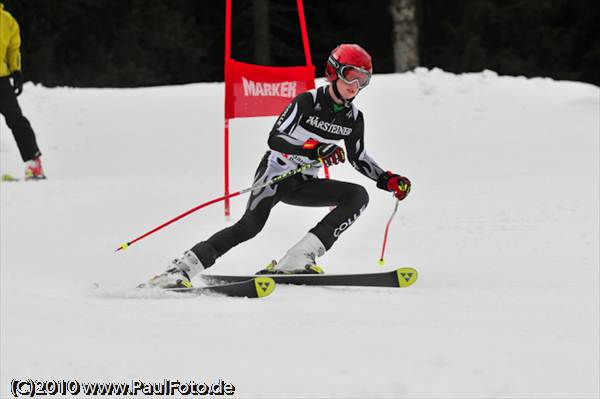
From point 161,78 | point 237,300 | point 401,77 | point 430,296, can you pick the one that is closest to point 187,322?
point 237,300

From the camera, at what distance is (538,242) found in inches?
269

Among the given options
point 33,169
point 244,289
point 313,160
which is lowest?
point 244,289

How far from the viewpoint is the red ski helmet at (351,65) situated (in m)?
5.18

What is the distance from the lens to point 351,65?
17.0 feet

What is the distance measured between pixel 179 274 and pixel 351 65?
5.13ft

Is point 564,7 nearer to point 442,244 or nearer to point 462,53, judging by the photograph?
point 462,53

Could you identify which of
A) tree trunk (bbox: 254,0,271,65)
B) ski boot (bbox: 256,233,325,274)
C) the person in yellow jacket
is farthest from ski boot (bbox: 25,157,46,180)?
tree trunk (bbox: 254,0,271,65)

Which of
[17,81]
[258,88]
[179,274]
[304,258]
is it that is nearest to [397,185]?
[304,258]

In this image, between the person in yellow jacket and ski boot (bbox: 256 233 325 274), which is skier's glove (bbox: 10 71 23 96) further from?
ski boot (bbox: 256 233 325 274)

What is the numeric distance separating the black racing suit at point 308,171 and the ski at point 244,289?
1.26 feet

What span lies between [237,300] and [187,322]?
28.1 inches

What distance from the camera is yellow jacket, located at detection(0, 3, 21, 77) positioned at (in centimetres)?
893

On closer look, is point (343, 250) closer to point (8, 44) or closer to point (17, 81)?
point (17, 81)

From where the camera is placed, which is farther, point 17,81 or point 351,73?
→ point 17,81
